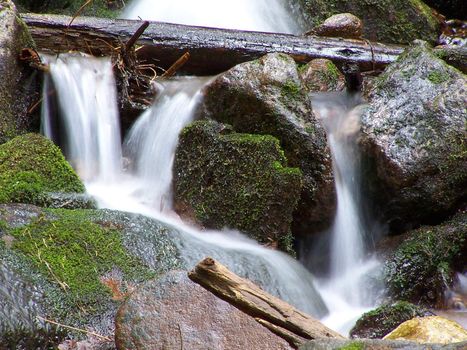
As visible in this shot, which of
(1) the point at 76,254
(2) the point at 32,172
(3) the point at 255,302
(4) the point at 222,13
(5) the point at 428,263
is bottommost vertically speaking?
(5) the point at 428,263

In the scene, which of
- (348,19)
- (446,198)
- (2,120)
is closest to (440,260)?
(446,198)

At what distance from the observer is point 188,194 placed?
204 inches

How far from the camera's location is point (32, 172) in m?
4.54

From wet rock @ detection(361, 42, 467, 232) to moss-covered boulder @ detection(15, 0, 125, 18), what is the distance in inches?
215

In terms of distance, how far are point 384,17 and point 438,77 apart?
4.79 meters

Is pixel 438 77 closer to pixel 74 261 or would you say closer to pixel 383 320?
pixel 383 320

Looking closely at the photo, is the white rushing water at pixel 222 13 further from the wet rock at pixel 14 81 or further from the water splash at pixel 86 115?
the wet rock at pixel 14 81

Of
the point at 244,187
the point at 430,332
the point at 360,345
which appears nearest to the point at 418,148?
the point at 244,187

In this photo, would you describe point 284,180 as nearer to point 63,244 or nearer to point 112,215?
point 112,215

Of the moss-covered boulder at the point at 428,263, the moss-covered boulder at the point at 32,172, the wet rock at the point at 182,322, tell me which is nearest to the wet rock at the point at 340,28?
the moss-covered boulder at the point at 428,263

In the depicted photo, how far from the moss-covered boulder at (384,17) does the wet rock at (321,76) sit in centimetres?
316

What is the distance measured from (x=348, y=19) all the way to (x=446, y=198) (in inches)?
163

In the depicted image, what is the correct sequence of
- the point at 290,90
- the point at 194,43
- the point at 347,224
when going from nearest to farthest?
1. the point at 290,90
2. the point at 347,224
3. the point at 194,43

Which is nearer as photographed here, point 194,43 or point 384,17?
point 194,43
